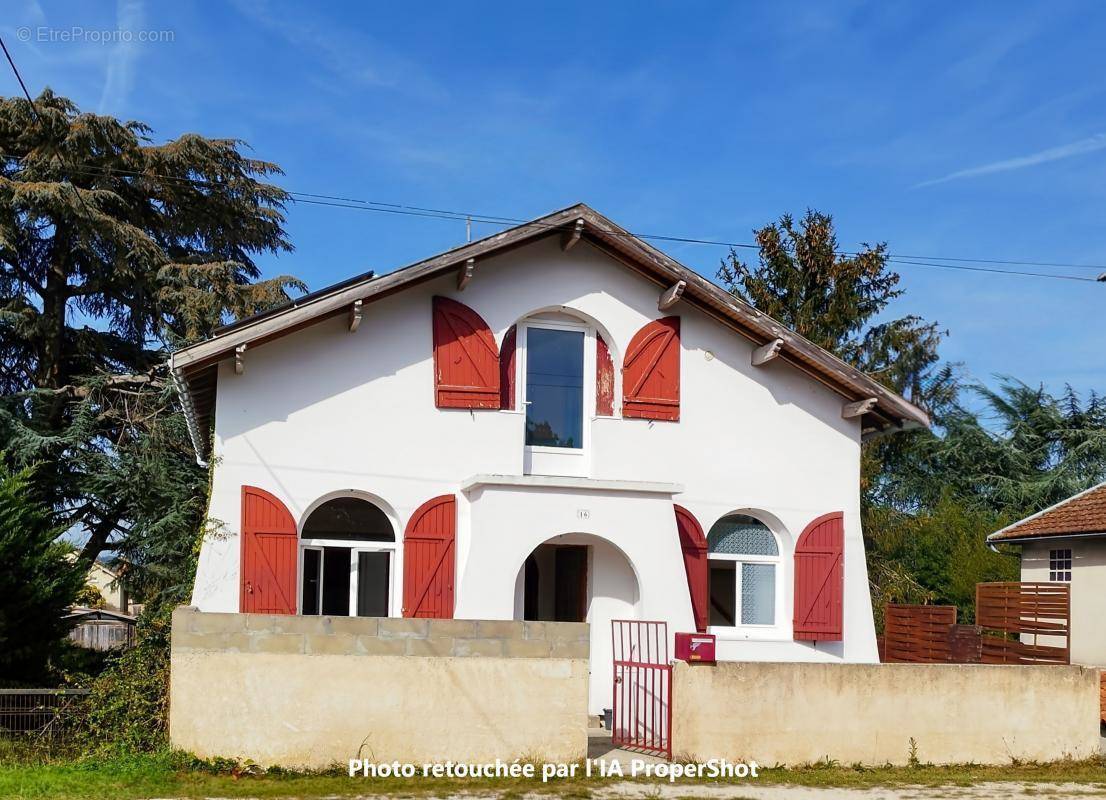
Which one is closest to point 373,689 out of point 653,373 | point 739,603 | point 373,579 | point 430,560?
point 430,560

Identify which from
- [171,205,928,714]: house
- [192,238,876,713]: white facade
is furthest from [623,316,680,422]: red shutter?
[192,238,876,713]: white facade

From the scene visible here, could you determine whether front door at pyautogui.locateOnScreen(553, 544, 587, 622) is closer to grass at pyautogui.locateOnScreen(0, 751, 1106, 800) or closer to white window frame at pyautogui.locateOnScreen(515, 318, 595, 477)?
white window frame at pyautogui.locateOnScreen(515, 318, 595, 477)

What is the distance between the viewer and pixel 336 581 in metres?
15.1

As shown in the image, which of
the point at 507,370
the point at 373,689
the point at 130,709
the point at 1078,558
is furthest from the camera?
the point at 1078,558

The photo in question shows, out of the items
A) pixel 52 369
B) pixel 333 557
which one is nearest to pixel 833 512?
pixel 333 557

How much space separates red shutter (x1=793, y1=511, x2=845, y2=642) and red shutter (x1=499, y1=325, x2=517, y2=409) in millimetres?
4477

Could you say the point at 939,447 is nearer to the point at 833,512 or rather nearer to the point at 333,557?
the point at 833,512

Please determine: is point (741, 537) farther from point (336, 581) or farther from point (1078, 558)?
point (1078, 558)

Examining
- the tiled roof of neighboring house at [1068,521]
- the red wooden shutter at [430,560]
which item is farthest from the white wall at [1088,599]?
the red wooden shutter at [430,560]

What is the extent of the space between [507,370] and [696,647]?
494 cm

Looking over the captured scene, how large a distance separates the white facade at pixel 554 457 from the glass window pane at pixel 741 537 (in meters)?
0.19

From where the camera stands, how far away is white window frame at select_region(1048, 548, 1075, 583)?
80.6 ft

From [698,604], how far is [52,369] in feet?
59.7

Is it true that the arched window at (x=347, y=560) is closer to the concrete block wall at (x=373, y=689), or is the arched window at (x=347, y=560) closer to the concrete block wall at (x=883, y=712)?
the concrete block wall at (x=373, y=689)
